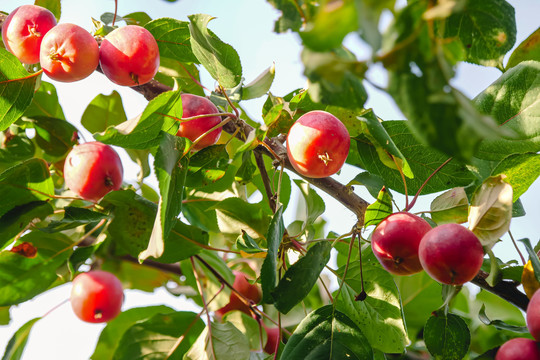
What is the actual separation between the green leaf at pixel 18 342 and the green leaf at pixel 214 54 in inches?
42.1

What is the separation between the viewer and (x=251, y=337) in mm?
1521

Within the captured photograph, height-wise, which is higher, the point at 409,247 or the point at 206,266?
the point at 409,247

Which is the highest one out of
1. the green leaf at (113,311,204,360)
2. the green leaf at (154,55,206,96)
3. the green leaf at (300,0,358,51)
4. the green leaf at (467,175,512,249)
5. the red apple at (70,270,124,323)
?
the green leaf at (300,0,358,51)

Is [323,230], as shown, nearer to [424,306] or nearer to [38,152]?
[424,306]

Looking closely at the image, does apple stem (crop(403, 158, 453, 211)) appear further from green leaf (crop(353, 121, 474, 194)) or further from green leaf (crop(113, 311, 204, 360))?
green leaf (crop(113, 311, 204, 360))

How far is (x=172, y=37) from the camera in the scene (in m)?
1.26

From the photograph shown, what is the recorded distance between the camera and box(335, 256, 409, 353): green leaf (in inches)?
41.9

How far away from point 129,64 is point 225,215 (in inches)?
16.6

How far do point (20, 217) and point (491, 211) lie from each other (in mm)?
1060

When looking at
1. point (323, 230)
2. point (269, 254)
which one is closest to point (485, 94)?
point (269, 254)

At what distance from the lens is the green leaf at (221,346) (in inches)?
49.4

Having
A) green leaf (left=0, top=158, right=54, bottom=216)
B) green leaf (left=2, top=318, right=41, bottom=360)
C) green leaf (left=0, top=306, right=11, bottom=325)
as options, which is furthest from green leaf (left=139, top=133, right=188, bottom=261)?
green leaf (left=0, top=306, right=11, bottom=325)

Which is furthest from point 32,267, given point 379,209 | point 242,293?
point 379,209

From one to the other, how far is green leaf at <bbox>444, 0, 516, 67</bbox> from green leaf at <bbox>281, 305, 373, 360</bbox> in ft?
1.82
